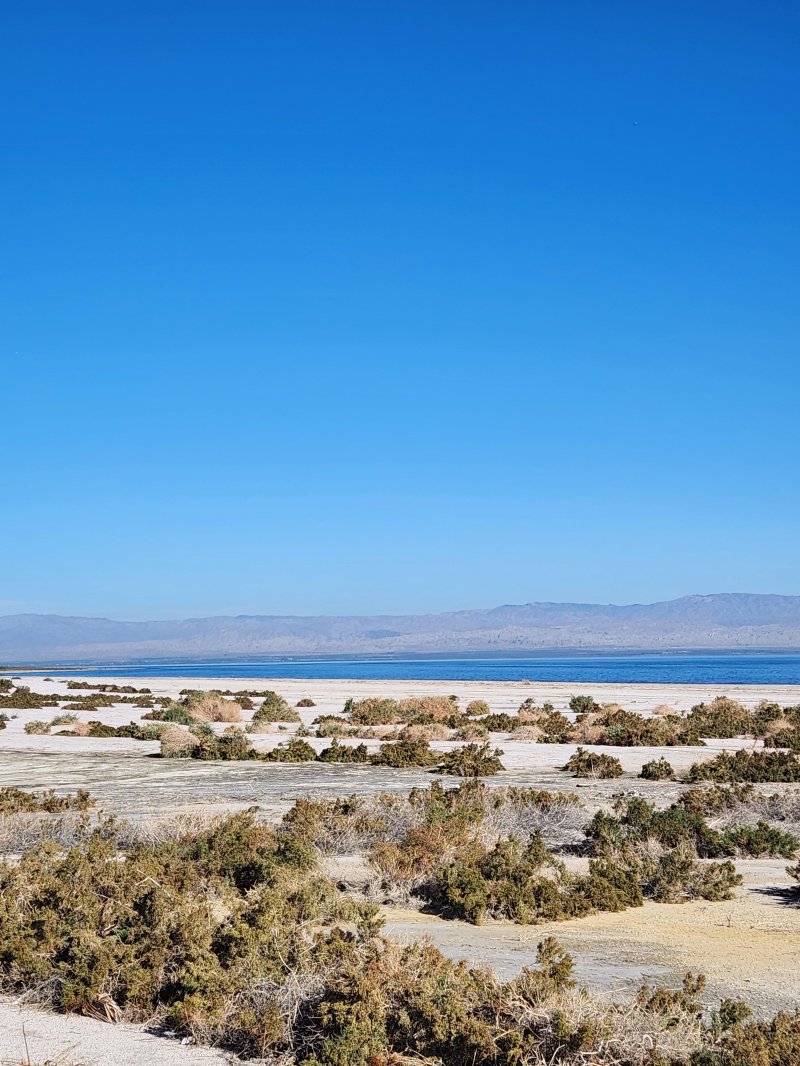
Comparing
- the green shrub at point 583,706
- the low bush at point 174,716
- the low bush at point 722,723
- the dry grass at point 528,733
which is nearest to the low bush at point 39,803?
the dry grass at point 528,733

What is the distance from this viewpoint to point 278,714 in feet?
118

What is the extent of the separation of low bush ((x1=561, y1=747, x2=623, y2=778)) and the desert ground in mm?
348

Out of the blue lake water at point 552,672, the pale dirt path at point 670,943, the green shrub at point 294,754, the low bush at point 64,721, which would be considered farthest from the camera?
the blue lake water at point 552,672

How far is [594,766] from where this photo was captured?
808 inches

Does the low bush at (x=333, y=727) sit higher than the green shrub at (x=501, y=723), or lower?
lower

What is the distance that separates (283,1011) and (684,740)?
2220 cm

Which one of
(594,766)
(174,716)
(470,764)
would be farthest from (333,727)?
(594,766)

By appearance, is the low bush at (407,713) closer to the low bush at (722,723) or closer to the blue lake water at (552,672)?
the low bush at (722,723)

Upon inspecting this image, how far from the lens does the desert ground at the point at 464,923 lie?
673 cm

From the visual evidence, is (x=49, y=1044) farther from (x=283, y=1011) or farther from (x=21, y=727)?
(x=21, y=727)

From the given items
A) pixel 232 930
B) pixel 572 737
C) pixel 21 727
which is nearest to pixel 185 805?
pixel 232 930

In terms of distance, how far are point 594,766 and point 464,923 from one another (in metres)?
11.8

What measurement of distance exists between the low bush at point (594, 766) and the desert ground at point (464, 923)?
0.35 metres

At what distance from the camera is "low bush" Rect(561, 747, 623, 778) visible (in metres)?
20.0
